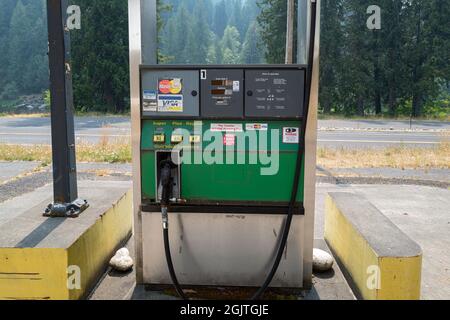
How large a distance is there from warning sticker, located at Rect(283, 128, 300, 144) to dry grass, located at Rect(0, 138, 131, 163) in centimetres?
789

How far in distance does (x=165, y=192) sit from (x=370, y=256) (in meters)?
1.43

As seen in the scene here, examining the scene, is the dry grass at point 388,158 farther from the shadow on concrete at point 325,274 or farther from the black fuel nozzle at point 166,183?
the black fuel nozzle at point 166,183

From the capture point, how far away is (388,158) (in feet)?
37.4

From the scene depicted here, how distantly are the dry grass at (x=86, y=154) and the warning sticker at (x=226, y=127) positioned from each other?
7.72 meters

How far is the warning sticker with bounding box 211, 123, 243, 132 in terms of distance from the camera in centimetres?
315

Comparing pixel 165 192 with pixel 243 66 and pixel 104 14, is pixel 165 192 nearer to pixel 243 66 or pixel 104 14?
pixel 243 66

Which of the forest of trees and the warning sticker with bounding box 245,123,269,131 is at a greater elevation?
the forest of trees

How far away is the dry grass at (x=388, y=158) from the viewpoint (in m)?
10.4

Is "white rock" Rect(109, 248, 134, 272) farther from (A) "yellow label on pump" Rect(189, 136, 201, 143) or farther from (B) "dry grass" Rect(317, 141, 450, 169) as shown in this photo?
(B) "dry grass" Rect(317, 141, 450, 169)

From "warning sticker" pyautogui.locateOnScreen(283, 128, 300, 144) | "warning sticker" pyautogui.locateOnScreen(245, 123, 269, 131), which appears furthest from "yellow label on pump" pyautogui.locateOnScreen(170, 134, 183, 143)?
"warning sticker" pyautogui.locateOnScreen(283, 128, 300, 144)

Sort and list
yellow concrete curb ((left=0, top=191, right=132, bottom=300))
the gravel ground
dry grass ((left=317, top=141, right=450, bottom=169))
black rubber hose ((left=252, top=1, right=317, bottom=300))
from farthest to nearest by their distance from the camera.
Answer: dry grass ((left=317, top=141, right=450, bottom=169)), the gravel ground, black rubber hose ((left=252, top=1, right=317, bottom=300)), yellow concrete curb ((left=0, top=191, right=132, bottom=300))

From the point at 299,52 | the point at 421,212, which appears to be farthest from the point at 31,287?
the point at 421,212

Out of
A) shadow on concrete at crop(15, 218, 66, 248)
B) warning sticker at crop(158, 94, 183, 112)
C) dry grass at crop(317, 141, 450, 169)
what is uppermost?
warning sticker at crop(158, 94, 183, 112)
